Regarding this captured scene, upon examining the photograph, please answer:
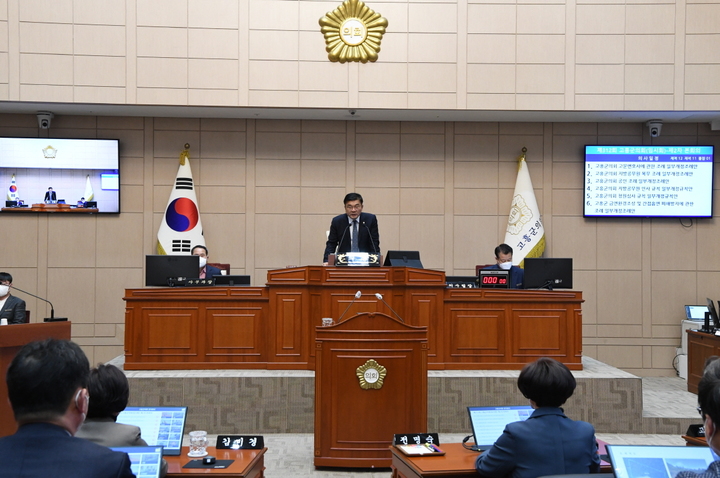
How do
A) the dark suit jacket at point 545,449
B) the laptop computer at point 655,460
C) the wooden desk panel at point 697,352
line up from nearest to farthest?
the laptop computer at point 655,460 → the dark suit jacket at point 545,449 → the wooden desk panel at point 697,352

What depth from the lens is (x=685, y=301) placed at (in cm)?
926

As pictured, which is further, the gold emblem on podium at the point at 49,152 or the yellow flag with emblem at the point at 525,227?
the yellow flag with emblem at the point at 525,227

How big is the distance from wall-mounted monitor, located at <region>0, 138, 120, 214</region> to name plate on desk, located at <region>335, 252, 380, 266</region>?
4209 mm

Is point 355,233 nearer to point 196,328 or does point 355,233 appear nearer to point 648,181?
point 196,328

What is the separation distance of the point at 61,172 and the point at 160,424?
22.4ft

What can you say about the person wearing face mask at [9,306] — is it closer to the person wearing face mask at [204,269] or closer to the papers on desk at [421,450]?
the person wearing face mask at [204,269]

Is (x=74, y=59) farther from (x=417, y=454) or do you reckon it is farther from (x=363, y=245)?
(x=417, y=454)

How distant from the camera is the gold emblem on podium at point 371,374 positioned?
15.0 feet

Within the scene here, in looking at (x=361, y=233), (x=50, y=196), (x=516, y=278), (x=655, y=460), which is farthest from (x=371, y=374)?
(x=50, y=196)

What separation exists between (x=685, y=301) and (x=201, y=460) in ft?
27.1

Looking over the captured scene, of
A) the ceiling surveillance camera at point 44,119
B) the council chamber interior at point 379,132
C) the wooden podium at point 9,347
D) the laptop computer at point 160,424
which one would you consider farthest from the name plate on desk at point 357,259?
the ceiling surveillance camera at point 44,119

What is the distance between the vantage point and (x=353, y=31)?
843 centimetres

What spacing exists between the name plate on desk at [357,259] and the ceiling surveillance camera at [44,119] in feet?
16.6

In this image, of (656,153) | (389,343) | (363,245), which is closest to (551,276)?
(363,245)
